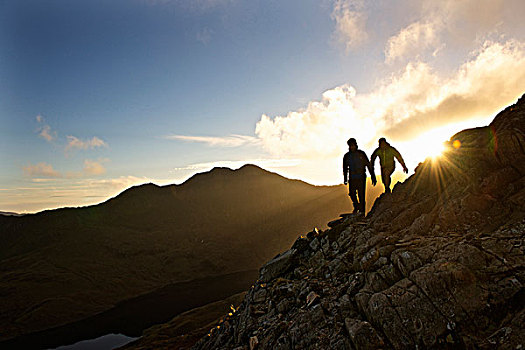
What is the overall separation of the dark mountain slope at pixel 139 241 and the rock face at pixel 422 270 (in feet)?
307

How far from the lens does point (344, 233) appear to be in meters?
14.5

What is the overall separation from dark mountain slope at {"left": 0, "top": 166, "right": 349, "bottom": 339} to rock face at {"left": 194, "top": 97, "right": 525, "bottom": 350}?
307 ft

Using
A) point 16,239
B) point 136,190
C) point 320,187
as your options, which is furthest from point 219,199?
point 16,239

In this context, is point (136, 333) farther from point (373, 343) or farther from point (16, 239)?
point (16, 239)

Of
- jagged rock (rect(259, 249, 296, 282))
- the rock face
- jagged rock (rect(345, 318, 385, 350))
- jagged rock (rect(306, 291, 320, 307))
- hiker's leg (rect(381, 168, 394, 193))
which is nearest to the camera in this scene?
the rock face

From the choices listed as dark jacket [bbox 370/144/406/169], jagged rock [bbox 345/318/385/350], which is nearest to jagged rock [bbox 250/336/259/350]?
jagged rock [bbox 345/318/385/350]

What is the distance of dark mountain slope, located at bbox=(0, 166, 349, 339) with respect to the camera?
81625mm

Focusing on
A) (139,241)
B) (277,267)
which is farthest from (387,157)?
(139,241)

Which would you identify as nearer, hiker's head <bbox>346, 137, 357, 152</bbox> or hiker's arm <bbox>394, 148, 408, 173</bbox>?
hiker's head <bbox>346, 137, 357, 152</bbox>

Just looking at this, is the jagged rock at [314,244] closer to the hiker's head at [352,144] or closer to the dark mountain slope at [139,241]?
the hiker's head at [352,144]

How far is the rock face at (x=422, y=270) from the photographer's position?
22.2 feet

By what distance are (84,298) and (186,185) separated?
105 m

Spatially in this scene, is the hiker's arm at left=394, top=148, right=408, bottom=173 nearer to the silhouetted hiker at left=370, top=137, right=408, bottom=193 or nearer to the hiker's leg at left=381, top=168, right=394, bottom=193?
the silhouetted hiker at left=370, top=137, right=408, bottom=193

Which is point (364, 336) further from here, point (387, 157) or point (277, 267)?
point (387, 157)
